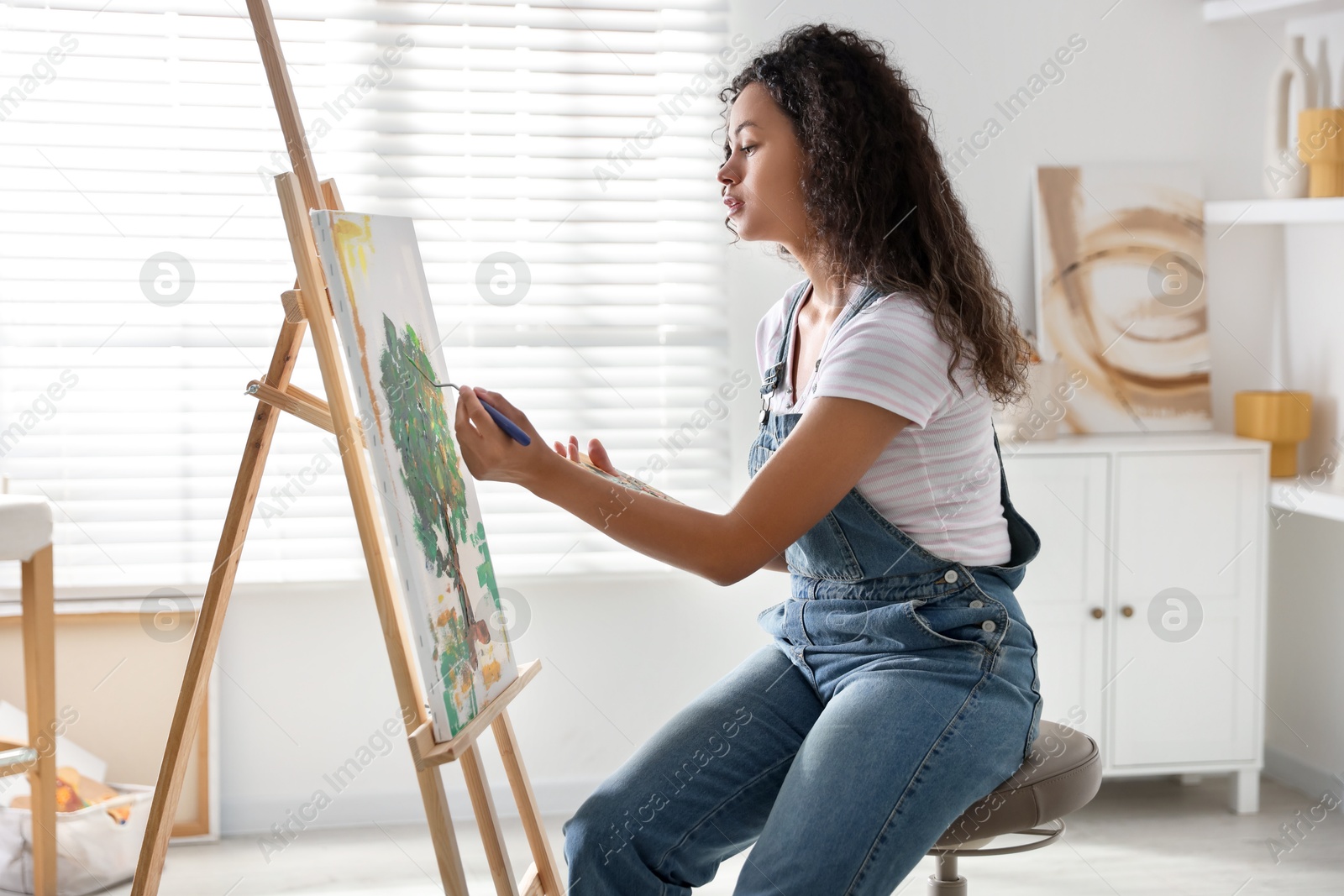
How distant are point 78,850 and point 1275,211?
2865 mm

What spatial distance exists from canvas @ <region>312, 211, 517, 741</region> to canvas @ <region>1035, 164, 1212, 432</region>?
1698mm

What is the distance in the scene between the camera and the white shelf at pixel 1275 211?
2.37 meters

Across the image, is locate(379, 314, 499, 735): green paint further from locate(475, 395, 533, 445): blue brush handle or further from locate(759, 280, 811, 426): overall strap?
locate(759, 280, 811, 426): overall strap

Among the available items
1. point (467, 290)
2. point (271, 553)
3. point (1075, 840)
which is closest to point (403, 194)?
point (467, 290)

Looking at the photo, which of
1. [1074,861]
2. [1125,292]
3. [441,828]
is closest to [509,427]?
[441,828]

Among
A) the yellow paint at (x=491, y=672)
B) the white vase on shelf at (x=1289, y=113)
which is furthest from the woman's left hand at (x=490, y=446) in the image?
the white vase on shelf at (x=1289, y=113)

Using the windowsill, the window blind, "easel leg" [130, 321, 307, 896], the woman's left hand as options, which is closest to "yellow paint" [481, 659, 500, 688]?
the woman's left hand

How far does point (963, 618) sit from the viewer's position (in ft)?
4.68

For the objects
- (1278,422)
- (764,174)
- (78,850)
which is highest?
(764,174)

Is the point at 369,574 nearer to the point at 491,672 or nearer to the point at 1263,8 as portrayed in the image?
the point at 491,672

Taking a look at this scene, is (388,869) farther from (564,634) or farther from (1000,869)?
(1000,869)

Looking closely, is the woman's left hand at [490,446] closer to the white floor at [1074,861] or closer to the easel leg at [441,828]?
the easel leg at [441,828]

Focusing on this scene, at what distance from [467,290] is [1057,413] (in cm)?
142

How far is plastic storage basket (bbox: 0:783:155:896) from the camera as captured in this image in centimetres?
226
